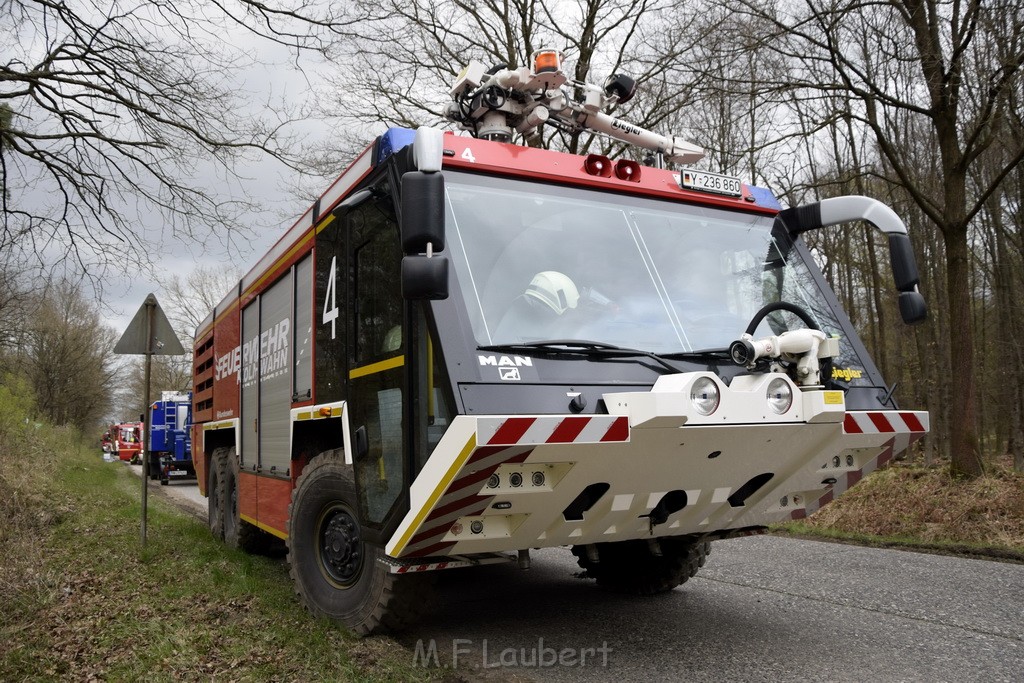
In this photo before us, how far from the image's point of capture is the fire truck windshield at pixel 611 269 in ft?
12.9

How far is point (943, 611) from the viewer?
5312 mm

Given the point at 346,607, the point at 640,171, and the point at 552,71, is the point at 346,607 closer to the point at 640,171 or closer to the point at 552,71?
the point at 640,171

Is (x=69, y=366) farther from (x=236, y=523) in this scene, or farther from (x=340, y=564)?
(x=340, y=564)

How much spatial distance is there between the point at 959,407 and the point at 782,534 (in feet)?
8.82

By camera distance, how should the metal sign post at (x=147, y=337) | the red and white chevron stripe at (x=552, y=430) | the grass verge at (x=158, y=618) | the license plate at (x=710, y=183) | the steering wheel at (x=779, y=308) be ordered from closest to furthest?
the red and white chevron stripe at (x=552, y=430)
the grass verge at (x=158, y=618)
the steering wheel at (x=779, y=308)
the license plate at (x=710, y=183)
the metal sign post at (x=147, y=337)

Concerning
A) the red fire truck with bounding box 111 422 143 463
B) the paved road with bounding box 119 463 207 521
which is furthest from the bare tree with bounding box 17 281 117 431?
the paved road with bounding box 119 463 207 521

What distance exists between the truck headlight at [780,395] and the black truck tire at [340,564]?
2.07 metres

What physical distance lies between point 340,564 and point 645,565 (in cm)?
239

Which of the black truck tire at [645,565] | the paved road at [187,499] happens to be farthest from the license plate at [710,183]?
the paved road at [187,499]

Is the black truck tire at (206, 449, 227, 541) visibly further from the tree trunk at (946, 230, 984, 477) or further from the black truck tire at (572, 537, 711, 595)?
the tree trunk at (946, 230, 984, 477)

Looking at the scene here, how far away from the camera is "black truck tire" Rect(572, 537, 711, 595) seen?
5855mm

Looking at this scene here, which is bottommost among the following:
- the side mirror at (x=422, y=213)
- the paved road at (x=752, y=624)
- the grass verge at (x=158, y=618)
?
the paved road at (x=752, y=624)

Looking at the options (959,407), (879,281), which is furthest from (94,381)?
(959,407)

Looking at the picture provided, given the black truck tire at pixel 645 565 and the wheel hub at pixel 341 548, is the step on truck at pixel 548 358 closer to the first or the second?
the wheel hub at pixel 341 548
